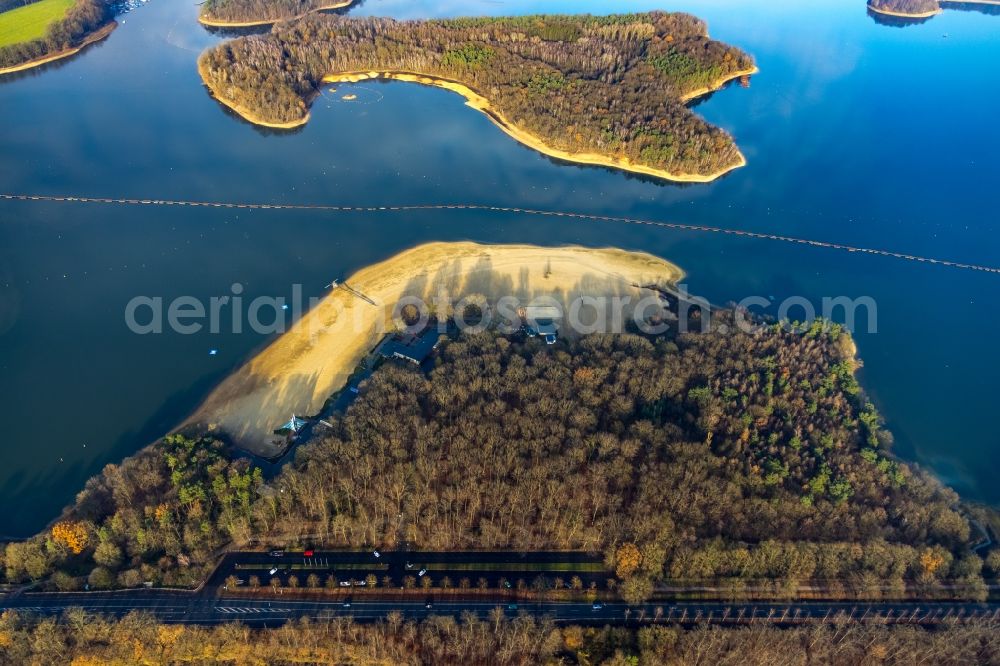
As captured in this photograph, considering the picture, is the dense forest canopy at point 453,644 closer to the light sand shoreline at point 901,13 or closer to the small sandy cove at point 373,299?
the small sandy cove at point 373,299

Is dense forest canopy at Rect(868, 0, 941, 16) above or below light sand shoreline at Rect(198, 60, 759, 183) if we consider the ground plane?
above

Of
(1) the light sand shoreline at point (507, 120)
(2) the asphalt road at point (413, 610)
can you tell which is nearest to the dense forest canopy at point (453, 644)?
(2) the asphalt road at point (413, 610)

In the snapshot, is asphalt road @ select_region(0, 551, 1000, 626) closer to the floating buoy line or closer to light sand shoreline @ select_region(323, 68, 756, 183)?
the floating buoy line

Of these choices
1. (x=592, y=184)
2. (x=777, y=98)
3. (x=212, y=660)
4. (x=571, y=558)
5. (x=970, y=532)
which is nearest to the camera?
(x=212, y=660)

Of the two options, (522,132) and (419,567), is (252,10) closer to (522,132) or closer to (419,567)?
(522,132)

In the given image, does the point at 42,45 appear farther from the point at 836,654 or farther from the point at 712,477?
the point at 836,654

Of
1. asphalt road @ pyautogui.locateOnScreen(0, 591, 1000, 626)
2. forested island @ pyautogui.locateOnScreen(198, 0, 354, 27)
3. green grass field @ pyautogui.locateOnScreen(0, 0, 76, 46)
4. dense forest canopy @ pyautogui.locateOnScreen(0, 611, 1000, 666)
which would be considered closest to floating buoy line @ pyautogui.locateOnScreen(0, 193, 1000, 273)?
asphalt road @ pyautogui.locateOnScreen(0, 591, 1000, 626)

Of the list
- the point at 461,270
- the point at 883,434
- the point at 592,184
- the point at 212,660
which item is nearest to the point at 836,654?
the point at 883,434
